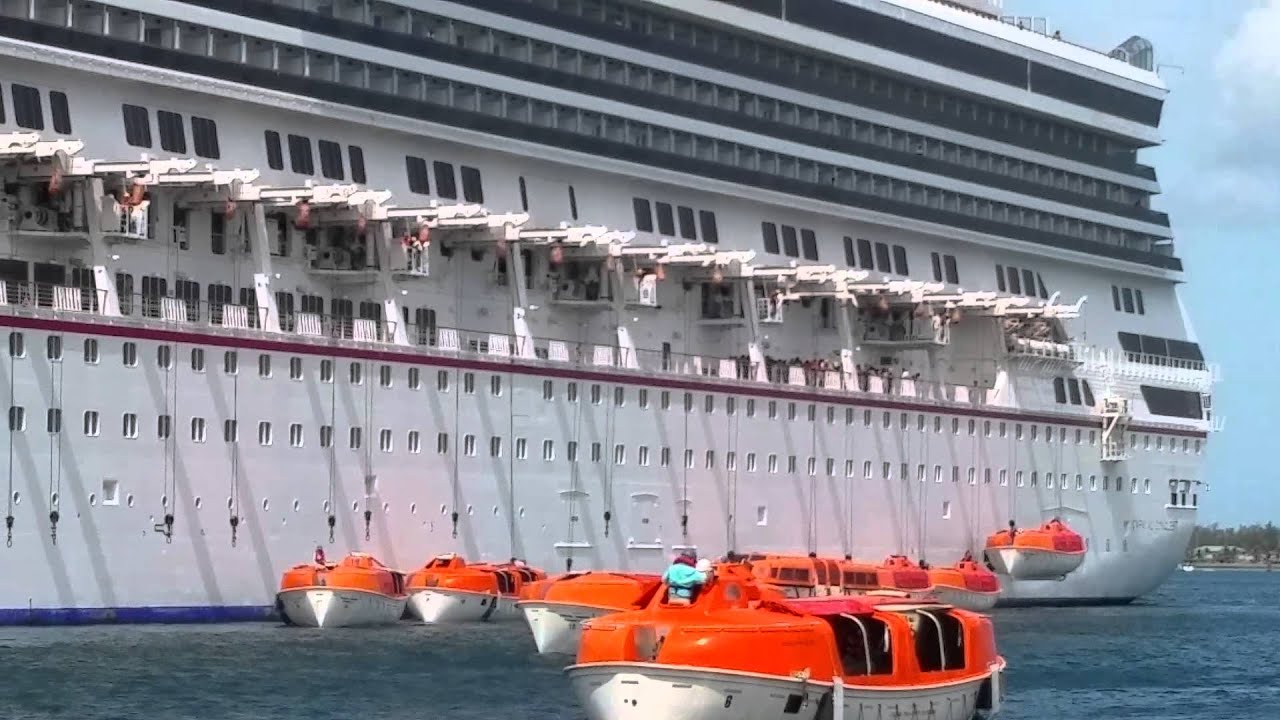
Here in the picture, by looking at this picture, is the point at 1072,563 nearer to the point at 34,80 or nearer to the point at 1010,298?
the point at 1010,298

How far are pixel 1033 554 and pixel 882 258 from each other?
31.3ft

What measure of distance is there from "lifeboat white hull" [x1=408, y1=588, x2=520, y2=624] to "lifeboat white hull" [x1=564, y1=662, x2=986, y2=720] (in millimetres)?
23591

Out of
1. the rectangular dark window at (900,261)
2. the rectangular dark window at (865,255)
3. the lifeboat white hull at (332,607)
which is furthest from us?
the rectangular dark window at (900,261)

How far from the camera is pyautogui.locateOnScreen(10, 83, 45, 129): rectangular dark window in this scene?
4851 centimetres

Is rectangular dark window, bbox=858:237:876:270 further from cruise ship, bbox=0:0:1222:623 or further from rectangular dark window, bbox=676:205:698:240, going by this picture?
rectangular dark window, bbox=676:205:698:240

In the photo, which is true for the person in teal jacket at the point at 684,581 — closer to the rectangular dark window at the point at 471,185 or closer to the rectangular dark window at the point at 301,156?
the rectangular dark window at the point at 301,156

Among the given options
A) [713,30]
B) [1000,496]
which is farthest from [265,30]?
[1000,496]

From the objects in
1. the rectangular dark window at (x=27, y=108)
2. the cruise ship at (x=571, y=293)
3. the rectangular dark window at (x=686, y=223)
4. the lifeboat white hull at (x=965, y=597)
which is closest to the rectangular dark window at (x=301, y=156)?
the cruise ship at (x=571, y=293)

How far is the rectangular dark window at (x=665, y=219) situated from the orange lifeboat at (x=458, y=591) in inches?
502

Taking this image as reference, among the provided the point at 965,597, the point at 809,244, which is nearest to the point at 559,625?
the point at 965,597

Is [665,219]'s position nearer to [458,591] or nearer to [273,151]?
[273,151]

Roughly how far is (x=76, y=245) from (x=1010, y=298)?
31666 millimetres

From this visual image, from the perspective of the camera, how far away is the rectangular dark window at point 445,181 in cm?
5759

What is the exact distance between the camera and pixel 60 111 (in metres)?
49.4
